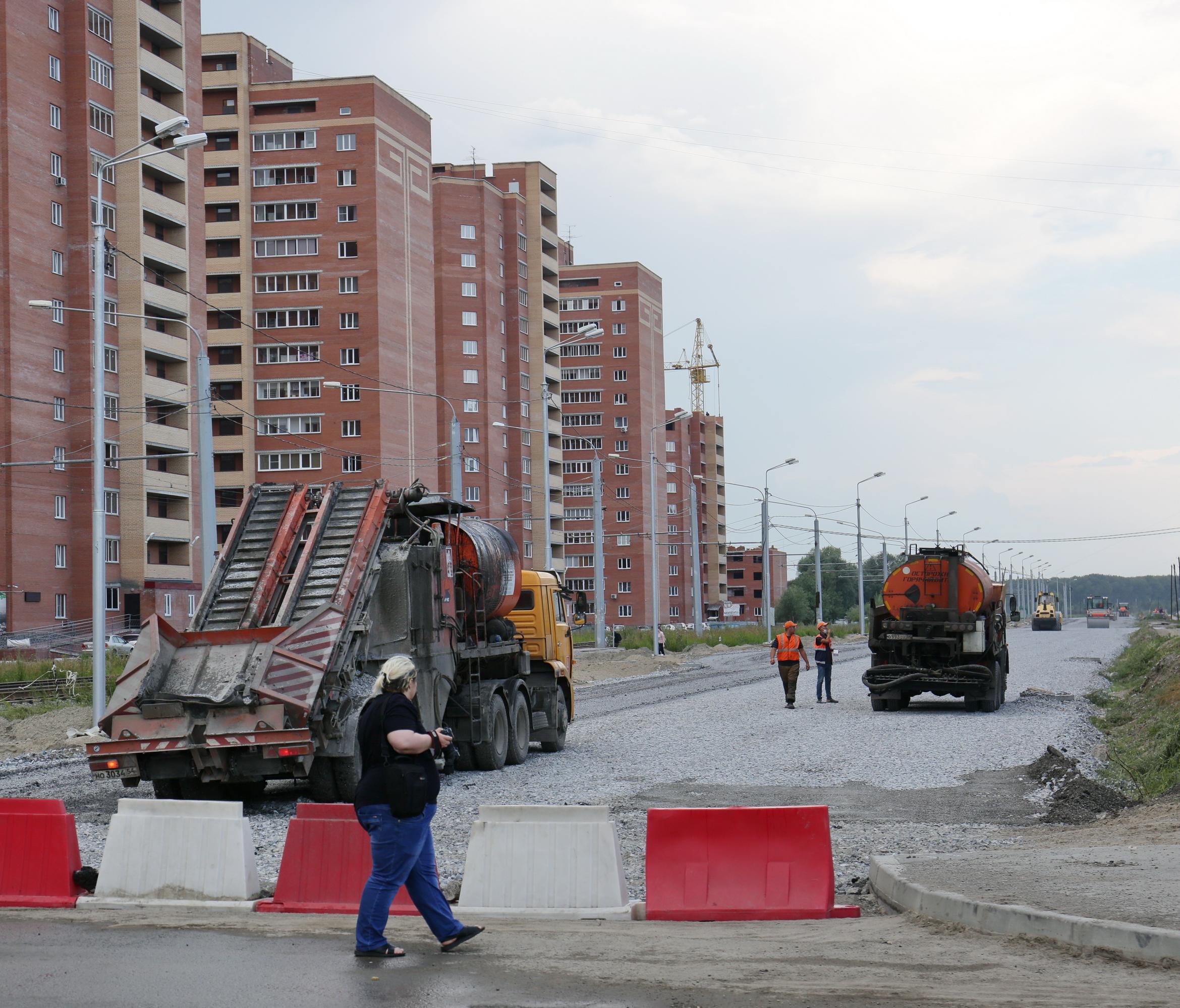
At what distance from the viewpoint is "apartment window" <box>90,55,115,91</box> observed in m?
71.9

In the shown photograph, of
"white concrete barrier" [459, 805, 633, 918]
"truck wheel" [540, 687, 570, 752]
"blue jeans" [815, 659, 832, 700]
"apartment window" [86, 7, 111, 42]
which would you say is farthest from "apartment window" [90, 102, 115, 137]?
"white concrete barrier" [459, 805, 633, 918]

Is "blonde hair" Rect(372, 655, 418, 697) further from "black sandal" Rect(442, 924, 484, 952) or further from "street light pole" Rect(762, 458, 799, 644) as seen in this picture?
"street light pole" Rect(762, 458, 799, 644)

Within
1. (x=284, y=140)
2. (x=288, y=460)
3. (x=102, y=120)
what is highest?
(x=284, y=140)

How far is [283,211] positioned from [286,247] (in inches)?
95.7

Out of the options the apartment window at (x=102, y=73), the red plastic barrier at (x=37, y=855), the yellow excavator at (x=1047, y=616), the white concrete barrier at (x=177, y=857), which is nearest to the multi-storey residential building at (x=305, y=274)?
the apartment window at (x=102, y=73)

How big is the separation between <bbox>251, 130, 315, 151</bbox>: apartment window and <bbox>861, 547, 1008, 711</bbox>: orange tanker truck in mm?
76769

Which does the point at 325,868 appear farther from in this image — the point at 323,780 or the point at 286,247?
the point at 286,247

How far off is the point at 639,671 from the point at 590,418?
100 metres

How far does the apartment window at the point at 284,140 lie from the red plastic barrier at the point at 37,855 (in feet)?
304

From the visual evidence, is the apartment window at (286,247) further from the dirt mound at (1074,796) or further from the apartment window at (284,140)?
the dirt mound at (1074,796)

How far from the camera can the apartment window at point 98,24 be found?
7194cm

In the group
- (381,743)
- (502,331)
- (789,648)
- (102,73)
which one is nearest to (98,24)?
(102,73)

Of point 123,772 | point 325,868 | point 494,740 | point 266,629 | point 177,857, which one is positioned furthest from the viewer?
point 494,740

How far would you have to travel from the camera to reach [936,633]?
1147 inches
